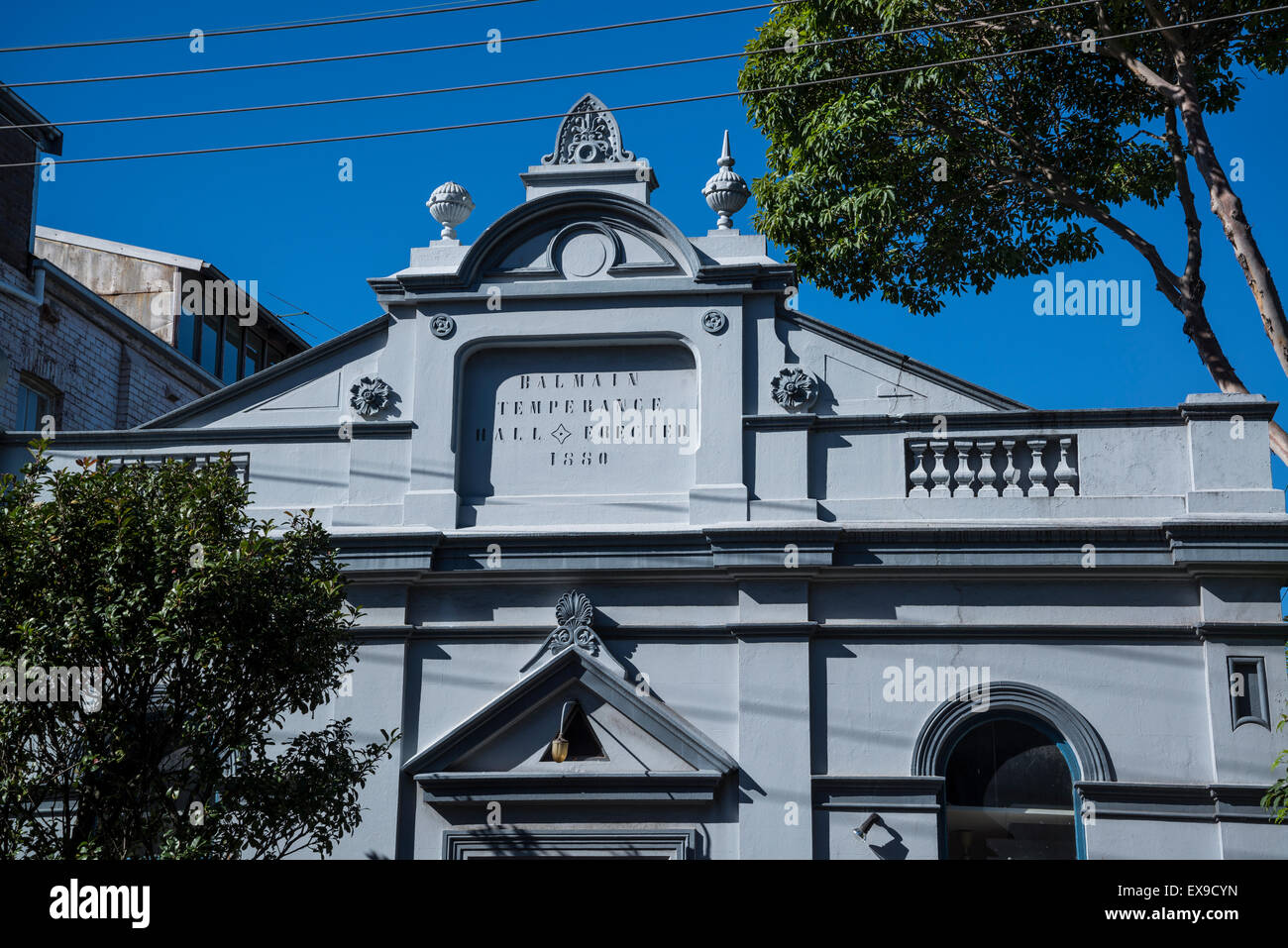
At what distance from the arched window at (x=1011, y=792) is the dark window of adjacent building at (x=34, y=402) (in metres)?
15.8

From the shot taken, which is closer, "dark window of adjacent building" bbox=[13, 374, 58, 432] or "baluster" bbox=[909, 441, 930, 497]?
"baluster" bbox=[909, 441, 930, 497]

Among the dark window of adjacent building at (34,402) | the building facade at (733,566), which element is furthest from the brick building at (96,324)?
the building facade at (733,566)

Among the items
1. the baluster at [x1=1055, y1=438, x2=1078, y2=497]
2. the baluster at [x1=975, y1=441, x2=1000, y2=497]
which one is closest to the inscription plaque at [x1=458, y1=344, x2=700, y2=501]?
the baluster at [x1=975, y1=441, x2=1000, y2=497]

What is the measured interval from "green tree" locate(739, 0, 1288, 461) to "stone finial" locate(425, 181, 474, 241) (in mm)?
5026

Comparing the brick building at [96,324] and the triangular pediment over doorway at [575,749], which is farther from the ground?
the brick building at [96,324]

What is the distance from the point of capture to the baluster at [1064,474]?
15453 mm

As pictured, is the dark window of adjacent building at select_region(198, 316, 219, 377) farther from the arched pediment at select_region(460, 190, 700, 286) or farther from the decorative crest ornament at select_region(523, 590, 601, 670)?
the decorative crest ornament at select_region(523, 590, 601, 670)

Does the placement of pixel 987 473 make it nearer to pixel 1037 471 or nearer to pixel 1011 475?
pixel 1011 475

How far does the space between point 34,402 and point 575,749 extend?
12960mm

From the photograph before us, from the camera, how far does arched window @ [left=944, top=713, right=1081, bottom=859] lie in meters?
14.7

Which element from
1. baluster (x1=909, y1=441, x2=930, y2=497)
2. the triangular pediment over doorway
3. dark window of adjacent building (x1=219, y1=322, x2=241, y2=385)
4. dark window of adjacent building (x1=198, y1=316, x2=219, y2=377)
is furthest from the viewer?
dark window of adjacent building (x1=219, y1=322, x2=241, y2=385)

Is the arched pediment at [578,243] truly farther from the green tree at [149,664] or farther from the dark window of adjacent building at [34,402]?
the dark window of adjacent building at [34,402]

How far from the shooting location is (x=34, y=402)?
77.0ft

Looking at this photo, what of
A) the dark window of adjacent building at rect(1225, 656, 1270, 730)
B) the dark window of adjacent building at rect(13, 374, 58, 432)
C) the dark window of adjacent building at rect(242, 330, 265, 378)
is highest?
the dark window of adjacent building at rect(242, 330, 265, 378)
